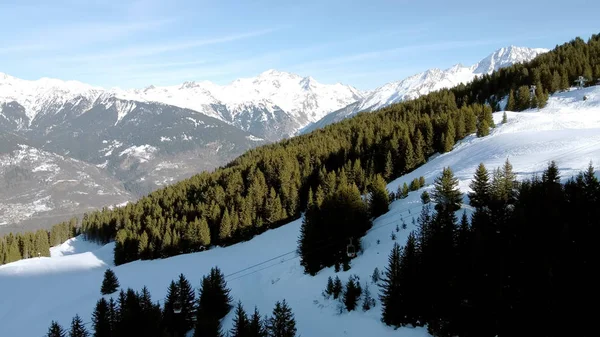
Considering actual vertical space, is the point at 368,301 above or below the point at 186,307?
above

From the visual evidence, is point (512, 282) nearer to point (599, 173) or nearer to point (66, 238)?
point (599, 173)

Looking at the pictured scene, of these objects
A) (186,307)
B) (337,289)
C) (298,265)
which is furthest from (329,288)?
(186,307)

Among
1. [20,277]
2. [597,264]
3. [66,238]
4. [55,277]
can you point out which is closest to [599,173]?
[597,264]

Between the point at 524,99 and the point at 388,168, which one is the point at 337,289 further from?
the point at 524,99

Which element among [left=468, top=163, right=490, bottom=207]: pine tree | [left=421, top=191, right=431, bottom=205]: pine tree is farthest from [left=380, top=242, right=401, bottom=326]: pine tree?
[left=421, top=191, right=431, bottom=205]: pine tree

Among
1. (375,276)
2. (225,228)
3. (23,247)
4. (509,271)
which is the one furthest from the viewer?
(23,247)

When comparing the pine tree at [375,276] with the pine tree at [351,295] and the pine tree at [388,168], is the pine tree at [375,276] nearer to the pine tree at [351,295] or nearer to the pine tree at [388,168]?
the pine tree at [351,295]

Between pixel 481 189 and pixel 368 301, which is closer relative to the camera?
pixel 368 301

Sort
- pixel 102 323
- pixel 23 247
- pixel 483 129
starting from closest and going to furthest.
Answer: pixel 102 323, pixel 483 129, pixel 23 247

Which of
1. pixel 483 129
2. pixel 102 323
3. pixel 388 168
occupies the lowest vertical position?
pixel 102 323
